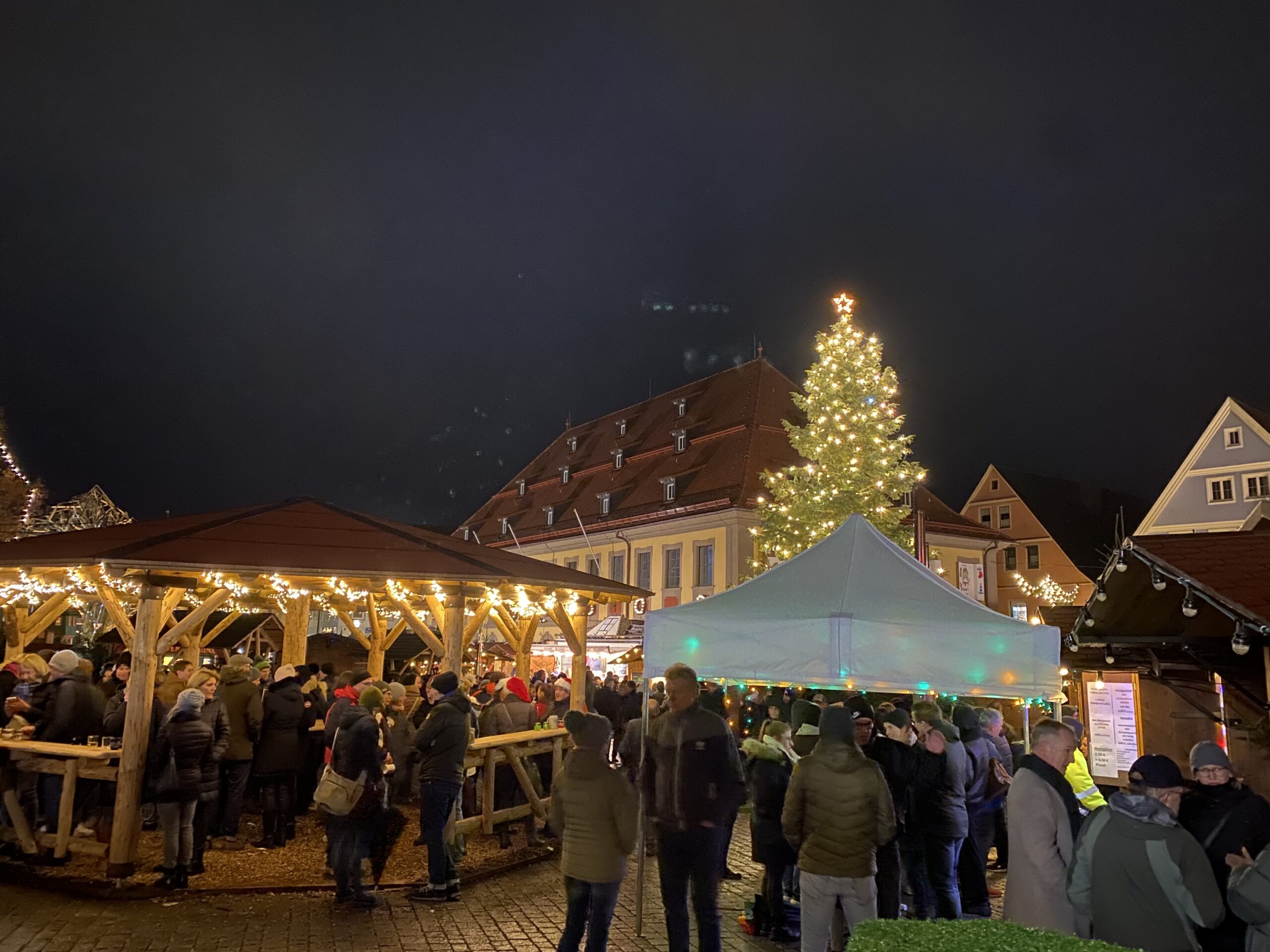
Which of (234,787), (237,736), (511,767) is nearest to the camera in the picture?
(237,736)

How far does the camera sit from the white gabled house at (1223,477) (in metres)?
32.3

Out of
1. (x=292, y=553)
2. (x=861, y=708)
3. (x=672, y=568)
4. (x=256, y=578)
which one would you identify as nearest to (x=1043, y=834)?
(x=861, y=708)

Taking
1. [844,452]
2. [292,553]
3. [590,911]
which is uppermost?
[844,452]

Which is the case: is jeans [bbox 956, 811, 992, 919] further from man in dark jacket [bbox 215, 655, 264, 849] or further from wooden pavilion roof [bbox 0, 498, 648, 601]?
man in dark jacket [bbox 215, 655, 264, 849]

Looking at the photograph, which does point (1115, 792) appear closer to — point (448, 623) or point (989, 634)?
point (989, 634)

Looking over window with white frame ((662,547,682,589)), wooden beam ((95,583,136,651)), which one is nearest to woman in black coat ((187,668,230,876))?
wooden beam ((95,583,136,651))

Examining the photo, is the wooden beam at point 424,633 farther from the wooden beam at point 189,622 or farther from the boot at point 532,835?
the boot at point 532,835

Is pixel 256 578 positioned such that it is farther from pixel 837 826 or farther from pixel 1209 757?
pixel 1209 757

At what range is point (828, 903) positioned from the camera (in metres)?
5.79

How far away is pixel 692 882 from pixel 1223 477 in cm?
3428

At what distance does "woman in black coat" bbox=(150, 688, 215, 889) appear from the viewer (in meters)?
8.23

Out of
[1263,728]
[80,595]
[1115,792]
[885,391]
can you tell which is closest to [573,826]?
[1115,792]

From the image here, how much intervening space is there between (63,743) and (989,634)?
360 inches

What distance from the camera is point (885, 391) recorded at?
26.3 meters
